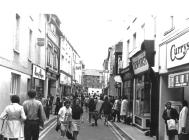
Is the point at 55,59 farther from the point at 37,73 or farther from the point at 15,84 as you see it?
the point at 15,84

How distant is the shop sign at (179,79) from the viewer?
11005 mm

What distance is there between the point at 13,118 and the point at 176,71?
653cm

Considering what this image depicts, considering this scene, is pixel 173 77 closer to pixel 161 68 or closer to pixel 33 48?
pixel 161 68

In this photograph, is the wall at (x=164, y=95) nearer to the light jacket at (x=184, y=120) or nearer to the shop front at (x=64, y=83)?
the light jacket at (x=184, y=120)

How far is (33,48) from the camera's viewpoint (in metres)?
22.3

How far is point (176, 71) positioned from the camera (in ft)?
41.9

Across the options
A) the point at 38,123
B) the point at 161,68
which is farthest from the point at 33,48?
the point at 38,123

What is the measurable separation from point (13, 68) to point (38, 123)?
7.15 m

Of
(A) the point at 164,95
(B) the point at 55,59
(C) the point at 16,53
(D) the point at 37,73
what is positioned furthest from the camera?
(B) the point at 55,59

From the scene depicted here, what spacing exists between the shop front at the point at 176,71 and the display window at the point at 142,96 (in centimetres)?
400

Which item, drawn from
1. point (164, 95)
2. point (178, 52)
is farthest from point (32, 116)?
point (164, 95)

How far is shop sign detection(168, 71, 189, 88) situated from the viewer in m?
11.0

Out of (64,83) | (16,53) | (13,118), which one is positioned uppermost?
(16,53)

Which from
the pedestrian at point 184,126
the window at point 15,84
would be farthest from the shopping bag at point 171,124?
the window at point 15,84
